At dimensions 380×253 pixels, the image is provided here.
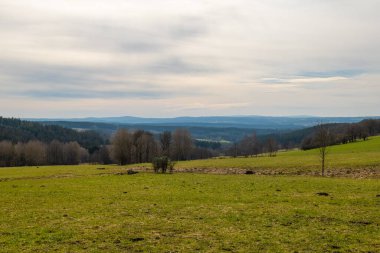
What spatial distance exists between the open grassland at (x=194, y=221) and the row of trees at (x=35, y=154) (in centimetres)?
11443

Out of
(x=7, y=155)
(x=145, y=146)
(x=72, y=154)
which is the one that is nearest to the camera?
(x=145, y=146)

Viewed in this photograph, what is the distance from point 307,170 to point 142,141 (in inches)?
2784

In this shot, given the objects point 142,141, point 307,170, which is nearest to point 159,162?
point 307,170

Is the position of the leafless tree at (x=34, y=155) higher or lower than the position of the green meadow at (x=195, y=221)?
lower

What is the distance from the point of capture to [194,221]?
62.0 feet

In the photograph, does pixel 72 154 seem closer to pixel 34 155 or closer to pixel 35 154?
pixel 35 154

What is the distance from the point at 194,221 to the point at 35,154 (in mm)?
131680

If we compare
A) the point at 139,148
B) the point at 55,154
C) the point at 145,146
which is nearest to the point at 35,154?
the point at 55,154

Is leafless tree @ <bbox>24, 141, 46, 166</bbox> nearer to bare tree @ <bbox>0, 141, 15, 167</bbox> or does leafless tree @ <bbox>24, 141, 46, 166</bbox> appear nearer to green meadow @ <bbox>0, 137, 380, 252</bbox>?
bare tree @ <bbox>0, 141, 15, 167</bbox>

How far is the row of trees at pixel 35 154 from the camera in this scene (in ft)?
Answer: 447

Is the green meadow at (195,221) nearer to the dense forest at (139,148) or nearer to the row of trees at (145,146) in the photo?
the dense forest at (139,148)

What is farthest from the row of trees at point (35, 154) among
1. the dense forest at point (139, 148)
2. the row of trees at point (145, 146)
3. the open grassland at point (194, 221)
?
the open grassland at point (194, 221)

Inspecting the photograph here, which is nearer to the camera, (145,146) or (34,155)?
(145,146)

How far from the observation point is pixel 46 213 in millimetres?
21844
